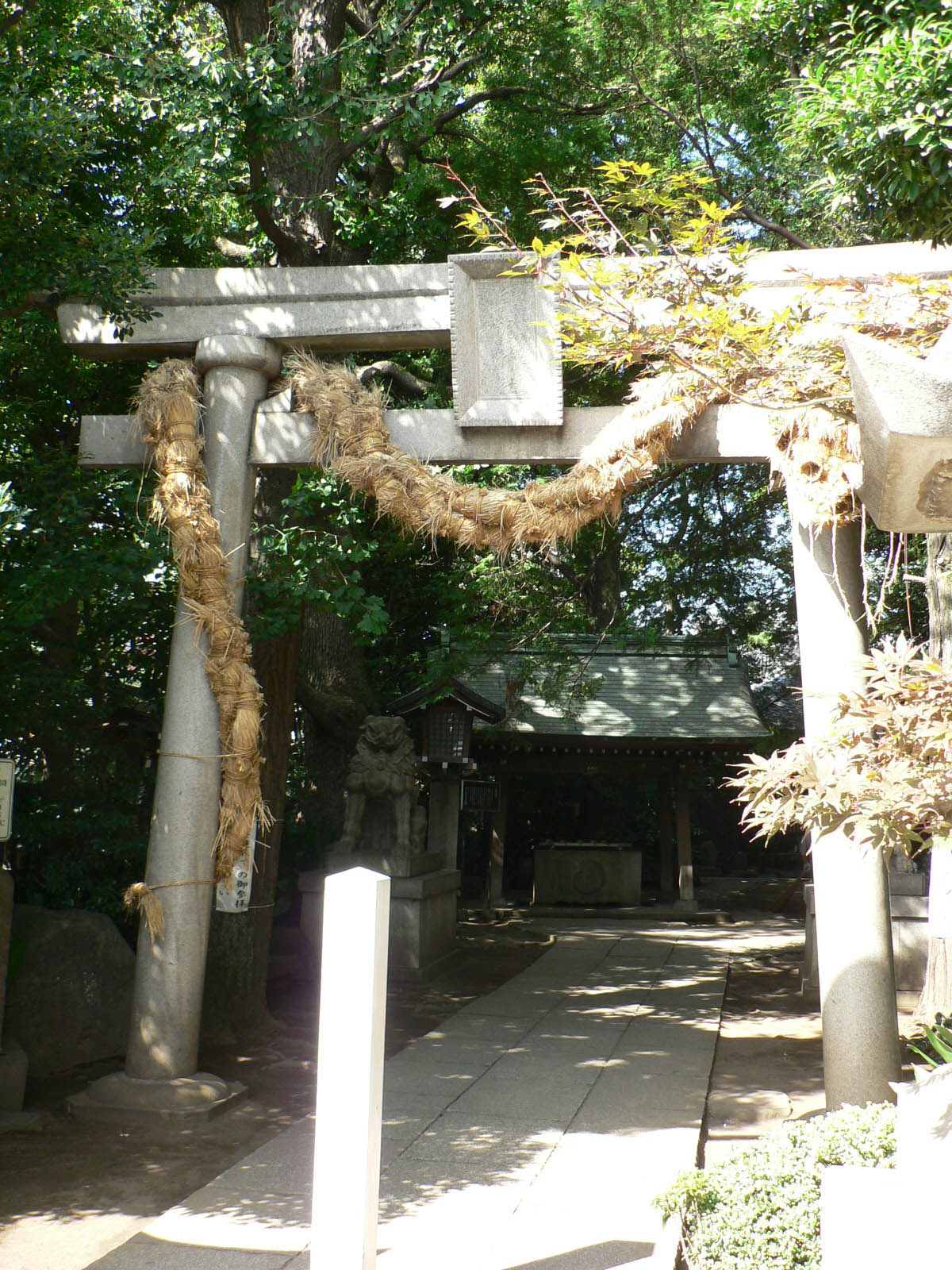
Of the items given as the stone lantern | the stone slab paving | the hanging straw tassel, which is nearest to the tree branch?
the stone lantern

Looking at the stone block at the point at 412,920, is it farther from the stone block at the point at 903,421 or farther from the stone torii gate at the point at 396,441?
the stone block at the point at 903,421

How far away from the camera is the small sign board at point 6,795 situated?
17.0 ft

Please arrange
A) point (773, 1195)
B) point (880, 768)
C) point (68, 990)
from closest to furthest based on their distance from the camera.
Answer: point (880, 768)
point (773, 1195)
point (68, 990)

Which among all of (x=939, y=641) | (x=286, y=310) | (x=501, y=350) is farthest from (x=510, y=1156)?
(x=939, y=641)

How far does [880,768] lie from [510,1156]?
120 inches

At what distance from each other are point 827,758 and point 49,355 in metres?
7.10

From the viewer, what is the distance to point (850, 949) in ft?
15.3

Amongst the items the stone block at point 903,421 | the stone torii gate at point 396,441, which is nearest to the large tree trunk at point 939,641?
the stone torii gate at point 396,441

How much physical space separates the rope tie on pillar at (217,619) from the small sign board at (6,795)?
0.73m

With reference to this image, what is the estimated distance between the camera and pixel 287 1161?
4598 millimetres

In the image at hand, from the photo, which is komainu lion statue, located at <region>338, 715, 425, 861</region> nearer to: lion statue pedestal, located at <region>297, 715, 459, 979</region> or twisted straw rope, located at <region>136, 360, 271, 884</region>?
lion statue pedestal, located at <region>297, 715, 459, 979</region>

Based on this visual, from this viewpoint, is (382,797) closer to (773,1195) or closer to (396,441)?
(396,441)

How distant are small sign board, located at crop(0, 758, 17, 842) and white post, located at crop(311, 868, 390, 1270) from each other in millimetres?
3035

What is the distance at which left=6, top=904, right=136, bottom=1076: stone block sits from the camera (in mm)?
6020
